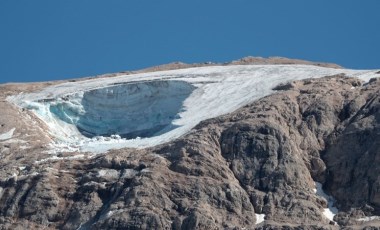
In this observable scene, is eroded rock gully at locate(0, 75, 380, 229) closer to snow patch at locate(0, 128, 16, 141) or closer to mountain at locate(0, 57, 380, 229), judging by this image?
mountain at locate(0, 57, 380, 229)

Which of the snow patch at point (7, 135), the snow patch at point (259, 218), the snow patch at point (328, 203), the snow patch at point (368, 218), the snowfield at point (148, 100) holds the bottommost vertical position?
the snow patch at point (368, 218)

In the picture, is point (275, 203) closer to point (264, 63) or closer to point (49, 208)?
point (49, 208)

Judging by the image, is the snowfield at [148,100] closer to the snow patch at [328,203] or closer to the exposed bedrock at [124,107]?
the exposed bedrock at [124,107]

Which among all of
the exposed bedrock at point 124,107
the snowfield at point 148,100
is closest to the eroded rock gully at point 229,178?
the snowfield at point 148,100

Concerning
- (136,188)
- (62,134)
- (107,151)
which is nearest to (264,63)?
(62,134)

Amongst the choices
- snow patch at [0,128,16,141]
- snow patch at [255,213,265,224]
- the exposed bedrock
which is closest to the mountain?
snow patch at [255,213,265,224]
